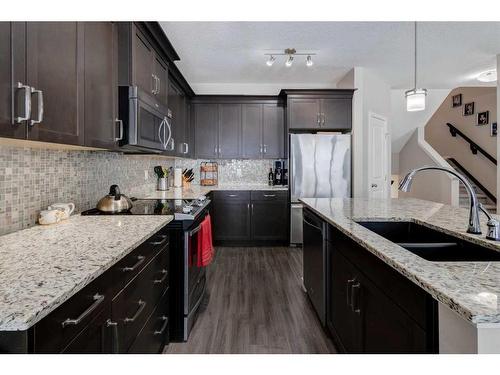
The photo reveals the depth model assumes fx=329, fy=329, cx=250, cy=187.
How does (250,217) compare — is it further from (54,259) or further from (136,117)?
(54,259)

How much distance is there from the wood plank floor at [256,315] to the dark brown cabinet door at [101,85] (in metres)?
1.40

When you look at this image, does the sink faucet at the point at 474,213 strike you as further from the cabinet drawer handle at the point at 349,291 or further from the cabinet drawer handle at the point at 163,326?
the cabinet drawer handle at the point at 163,326

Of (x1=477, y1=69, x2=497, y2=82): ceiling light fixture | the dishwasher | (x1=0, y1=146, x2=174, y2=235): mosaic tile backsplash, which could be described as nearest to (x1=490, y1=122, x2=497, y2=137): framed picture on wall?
(x1=477, y1=69, x2=497, y2=82): ceiling light fixture

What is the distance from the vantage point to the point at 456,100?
7.40 metres

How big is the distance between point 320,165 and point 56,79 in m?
3.81

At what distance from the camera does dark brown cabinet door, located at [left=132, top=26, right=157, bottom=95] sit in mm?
2270

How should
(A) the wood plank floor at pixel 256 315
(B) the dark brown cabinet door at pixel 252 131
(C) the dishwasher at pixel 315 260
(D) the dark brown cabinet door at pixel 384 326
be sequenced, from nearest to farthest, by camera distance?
(D) the dark brown cabinet door at pixel 384 326 < (A) the wood plank floor at pixel 256 315 < (C) the dishwasher at pixel 315 260 < (B) the dark brown cabinet door at pixel 252 131

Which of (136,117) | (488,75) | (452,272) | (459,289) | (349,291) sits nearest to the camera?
(459,289)

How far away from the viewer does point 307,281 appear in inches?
113

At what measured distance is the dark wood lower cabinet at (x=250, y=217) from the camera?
191 inches

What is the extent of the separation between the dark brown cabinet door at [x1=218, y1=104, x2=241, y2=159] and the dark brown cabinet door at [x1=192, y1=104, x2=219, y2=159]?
8 cm

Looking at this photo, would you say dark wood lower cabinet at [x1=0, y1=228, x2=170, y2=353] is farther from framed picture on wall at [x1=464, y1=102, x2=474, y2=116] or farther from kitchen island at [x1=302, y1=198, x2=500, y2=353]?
framed picture on wall at [x1=464, y1=102, x2=474, y2=116]

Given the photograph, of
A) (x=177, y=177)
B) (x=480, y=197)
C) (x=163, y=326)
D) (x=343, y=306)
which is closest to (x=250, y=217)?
(x=177, y=177)

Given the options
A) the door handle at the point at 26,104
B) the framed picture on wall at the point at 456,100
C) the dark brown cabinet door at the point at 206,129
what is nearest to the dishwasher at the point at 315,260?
the door handle at the point at 26,104
